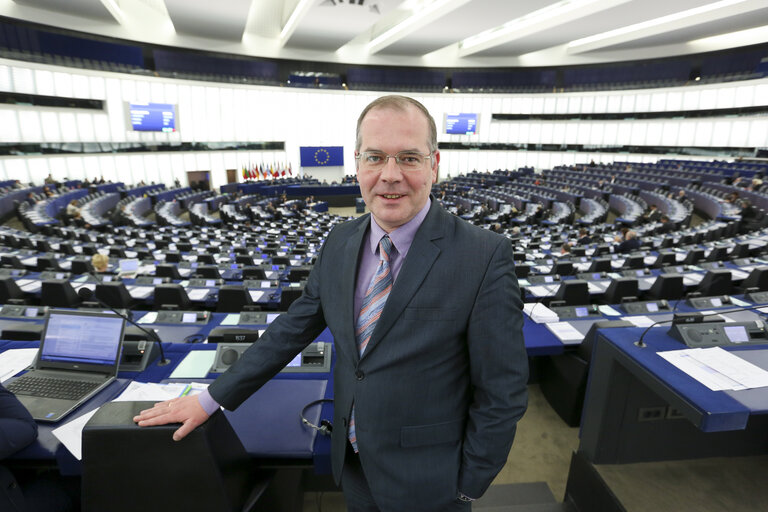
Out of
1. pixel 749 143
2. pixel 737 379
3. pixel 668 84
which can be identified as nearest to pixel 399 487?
pixel 737 379

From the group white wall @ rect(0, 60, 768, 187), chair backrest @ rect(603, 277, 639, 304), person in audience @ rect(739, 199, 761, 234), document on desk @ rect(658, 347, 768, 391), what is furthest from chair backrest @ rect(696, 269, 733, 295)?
white wall @ rect(0, 60, 768, 187)

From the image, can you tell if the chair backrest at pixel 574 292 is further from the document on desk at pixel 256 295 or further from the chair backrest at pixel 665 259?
the document on desk at pixel 256 295

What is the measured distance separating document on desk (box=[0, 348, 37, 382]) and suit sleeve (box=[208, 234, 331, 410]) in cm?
145

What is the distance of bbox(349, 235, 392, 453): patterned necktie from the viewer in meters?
1.26

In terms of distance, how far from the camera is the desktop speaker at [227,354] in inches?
82.3

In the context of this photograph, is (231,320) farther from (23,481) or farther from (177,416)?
(177,416)

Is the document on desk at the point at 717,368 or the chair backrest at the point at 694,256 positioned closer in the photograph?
the document on desk at the point at 717,368

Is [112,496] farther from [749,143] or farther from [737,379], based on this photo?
[749,143]

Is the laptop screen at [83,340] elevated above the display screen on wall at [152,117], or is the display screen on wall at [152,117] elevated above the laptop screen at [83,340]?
the display screen on wall at [152,117]

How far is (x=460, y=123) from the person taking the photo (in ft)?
100

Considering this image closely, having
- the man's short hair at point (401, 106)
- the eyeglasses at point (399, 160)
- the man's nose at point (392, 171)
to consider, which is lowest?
the man's nose at point (392, 171)

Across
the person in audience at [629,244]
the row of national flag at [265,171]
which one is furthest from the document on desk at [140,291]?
the row of national flag at [265,171]

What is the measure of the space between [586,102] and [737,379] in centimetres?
3372

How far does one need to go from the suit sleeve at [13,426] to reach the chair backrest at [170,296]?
322 centimetres
